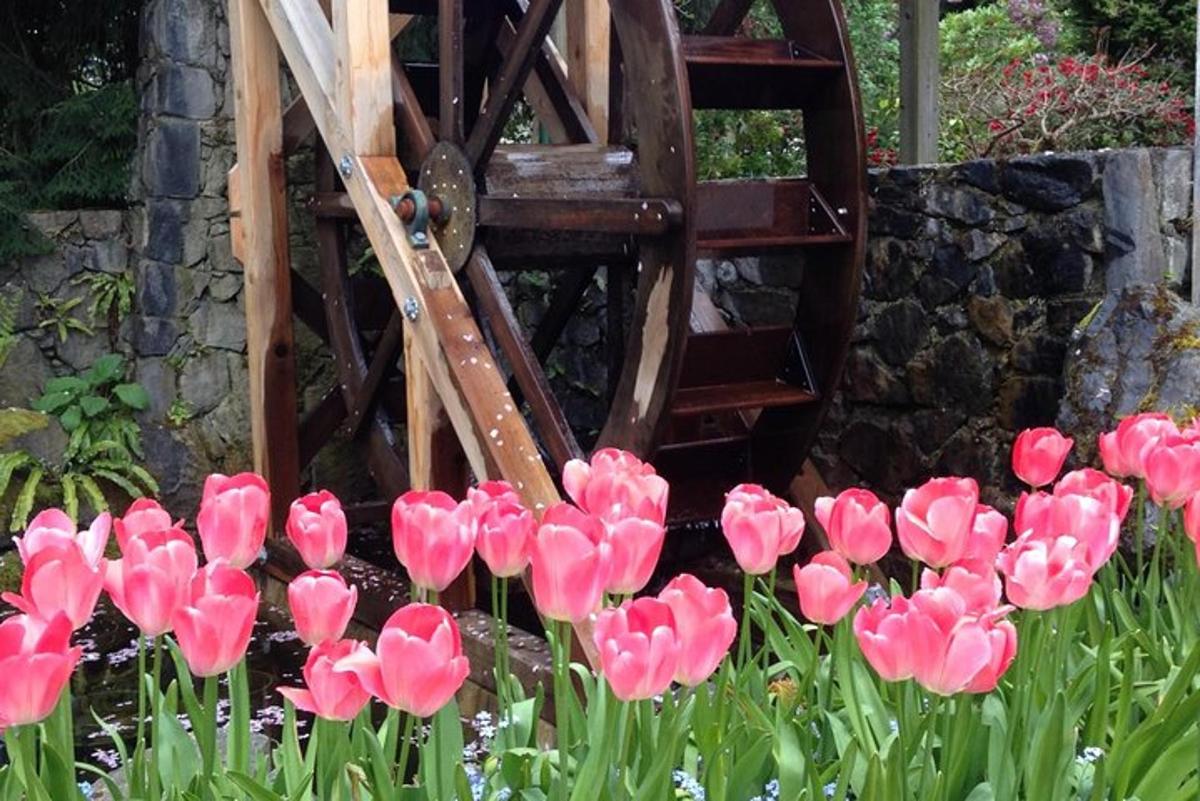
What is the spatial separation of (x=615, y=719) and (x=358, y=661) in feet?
0.83

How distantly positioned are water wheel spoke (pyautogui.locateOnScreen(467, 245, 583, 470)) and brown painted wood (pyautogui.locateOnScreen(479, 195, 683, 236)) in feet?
0.48

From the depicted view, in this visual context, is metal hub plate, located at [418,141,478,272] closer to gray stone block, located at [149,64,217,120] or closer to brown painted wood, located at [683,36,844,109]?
brown painted wood, located at [683,36,844,109]

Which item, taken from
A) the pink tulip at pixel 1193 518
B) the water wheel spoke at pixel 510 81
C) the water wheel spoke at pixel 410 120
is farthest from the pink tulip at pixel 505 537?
the water wheel spoke at pixel 410 120

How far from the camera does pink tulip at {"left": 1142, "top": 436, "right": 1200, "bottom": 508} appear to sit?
164 centimetres

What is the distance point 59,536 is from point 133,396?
473 centimetres

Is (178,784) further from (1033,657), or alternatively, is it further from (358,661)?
(1033,657)

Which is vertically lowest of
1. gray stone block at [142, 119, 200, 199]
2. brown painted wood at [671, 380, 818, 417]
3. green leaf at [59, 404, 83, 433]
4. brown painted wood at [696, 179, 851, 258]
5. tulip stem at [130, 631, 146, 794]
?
green leaf at [59, 404, 83, 433]

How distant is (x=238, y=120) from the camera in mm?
5000

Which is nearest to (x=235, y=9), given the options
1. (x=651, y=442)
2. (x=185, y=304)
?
(x=185, y=304)

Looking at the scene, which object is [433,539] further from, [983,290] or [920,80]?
[920,80]

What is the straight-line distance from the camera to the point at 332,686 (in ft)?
3.92

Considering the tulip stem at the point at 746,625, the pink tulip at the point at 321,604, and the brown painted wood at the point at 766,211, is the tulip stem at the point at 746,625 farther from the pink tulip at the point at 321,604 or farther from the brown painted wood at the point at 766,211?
the brown painted wood at the point at 766,211

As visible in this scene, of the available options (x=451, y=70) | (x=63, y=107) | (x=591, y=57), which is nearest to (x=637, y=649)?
(x=451, y=70)

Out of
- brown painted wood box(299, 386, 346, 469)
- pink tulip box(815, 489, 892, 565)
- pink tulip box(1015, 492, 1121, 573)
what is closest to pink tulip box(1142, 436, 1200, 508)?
pink tulip box(1015, 492, 1121, 573)
